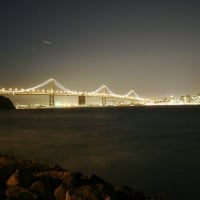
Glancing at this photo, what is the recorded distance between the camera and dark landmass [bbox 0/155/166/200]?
5.61 metres

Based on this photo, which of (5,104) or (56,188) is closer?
(56,188)

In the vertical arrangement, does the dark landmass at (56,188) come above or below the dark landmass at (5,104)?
below

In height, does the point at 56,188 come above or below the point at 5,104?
below

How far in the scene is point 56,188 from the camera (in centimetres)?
624

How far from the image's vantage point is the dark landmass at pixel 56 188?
5.61 meters

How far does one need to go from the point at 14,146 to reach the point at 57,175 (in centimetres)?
1208

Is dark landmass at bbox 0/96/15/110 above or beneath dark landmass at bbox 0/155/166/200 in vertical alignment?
above

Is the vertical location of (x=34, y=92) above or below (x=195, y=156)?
above

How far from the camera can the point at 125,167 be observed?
39.9ft

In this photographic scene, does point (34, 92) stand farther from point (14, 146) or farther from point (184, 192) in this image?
point (184, 192)

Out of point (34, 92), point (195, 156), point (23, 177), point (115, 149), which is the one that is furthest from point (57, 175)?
point (34, 92)

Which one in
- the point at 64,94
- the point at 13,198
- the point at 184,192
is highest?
the point at 64,94

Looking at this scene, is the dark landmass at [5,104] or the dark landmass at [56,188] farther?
the dark landmass at [5,104]

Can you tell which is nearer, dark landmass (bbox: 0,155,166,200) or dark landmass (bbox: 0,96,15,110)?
dark landmass (bbox: 0,155,166,200)
